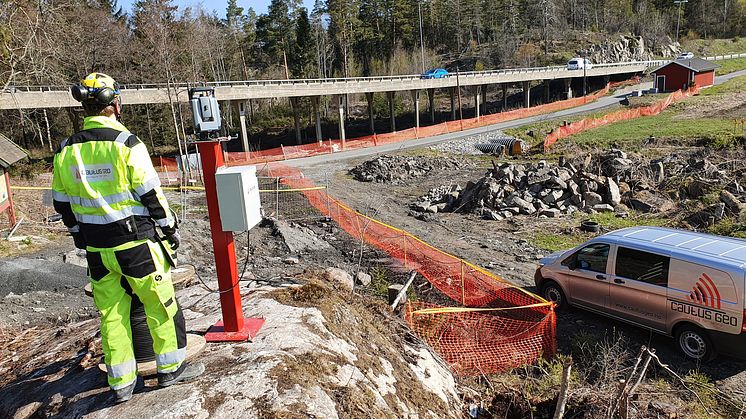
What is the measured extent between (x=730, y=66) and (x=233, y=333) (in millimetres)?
82514

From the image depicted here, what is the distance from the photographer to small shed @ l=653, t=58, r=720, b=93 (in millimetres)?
51031

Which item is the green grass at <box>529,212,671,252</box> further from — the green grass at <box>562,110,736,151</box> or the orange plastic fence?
the green grass at <box>562,110,736,151</box>

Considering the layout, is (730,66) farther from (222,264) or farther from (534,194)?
(222,264)

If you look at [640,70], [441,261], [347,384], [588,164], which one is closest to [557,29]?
[640,70]

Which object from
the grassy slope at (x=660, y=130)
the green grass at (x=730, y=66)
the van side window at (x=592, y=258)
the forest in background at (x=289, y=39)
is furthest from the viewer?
the green grass at (x=730, y=66)

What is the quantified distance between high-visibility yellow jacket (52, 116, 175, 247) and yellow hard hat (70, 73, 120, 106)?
5.6 inches

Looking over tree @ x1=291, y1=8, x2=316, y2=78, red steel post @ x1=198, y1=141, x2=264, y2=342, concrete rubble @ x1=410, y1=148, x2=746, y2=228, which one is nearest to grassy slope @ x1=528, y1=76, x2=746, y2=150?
concrete rubble @ x1=410, y1=148, x2=746, y2=228

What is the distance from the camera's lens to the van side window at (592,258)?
8.48 m

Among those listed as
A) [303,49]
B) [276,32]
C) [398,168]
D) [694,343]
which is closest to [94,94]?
[694,343]

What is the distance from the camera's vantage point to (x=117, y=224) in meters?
3.54

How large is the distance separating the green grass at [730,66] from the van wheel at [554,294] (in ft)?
229

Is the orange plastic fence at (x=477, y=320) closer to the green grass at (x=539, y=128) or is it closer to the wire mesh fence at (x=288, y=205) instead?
the wire mesh fence at (x=288, y=205)

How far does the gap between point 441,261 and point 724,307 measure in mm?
4890

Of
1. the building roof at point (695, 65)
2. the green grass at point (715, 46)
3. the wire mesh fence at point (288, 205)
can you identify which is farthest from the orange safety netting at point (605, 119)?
the green grass at point (715, 46)
